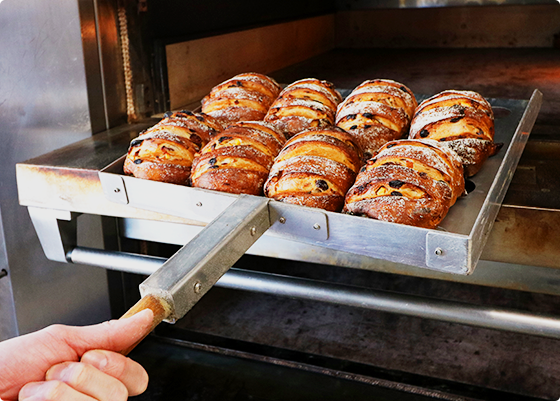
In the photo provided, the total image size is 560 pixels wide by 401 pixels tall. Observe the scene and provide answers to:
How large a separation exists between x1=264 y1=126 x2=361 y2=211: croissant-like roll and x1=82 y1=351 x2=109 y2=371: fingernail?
2.02ft

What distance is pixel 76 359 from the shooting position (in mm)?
672

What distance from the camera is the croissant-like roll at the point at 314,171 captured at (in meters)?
1.19

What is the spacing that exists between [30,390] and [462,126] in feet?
3.78

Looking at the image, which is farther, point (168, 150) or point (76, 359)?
point (168, 150)

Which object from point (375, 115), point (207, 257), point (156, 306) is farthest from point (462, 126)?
point (156, 306)

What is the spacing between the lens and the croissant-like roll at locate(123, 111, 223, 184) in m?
1.35

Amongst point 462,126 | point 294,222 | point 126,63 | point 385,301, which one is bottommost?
point 385,301

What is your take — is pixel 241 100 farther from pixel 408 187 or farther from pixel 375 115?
pixel 408 187

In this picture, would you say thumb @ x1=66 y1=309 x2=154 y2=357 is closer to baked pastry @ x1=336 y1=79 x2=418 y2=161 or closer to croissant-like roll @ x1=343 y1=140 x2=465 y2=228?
croissant-like roll @ x1=343 y1=140 x2=465 y2=228

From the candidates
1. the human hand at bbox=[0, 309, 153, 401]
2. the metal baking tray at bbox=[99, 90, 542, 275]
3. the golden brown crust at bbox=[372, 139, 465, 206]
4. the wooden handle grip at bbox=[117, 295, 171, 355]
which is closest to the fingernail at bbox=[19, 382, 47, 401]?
the human hand at bbox=[0, 309, 153, 401]

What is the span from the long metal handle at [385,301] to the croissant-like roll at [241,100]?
47cm

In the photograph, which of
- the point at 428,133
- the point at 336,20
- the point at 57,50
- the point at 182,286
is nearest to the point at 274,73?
the point at 336,20

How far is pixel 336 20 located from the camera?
12.3 ft

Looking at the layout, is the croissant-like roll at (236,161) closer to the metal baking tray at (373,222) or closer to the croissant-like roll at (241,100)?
the metal baking tray at (373,222)
